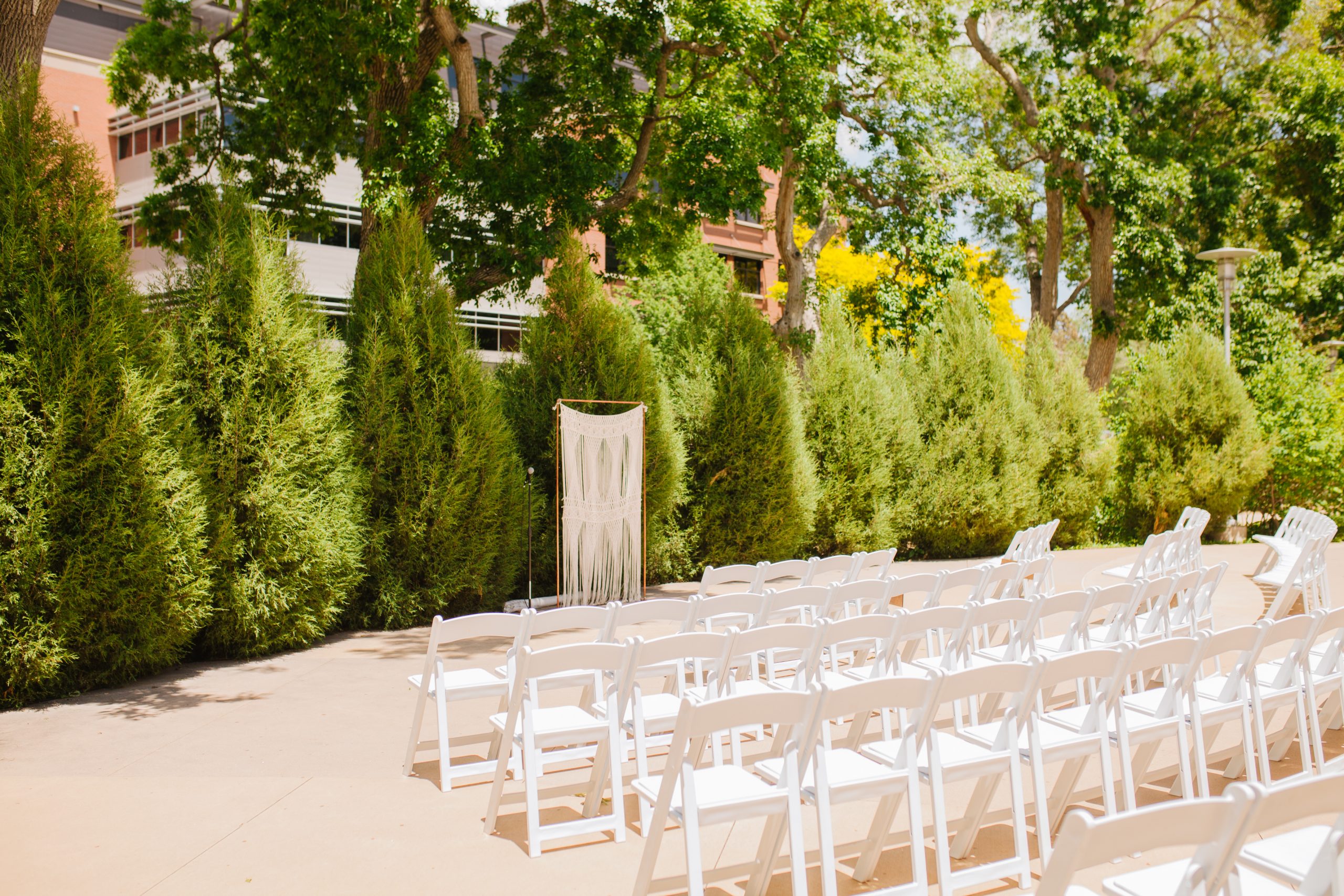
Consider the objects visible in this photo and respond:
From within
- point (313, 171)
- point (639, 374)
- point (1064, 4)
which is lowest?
point (639, 374)

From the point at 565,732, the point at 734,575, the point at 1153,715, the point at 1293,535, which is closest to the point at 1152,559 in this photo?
the point at 1293,535

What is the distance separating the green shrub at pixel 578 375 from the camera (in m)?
10.7

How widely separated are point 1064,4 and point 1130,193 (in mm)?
3779

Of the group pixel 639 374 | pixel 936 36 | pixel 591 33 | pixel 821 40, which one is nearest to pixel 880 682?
pixel 639 374

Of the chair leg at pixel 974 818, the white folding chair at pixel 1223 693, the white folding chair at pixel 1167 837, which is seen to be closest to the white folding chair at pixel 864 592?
the white folding chair at pixel 1223 693

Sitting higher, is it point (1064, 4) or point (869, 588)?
point (1064, 4)

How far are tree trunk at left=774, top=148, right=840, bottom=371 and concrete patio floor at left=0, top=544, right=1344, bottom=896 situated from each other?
10876mm

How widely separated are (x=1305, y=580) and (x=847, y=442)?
6.63 meters

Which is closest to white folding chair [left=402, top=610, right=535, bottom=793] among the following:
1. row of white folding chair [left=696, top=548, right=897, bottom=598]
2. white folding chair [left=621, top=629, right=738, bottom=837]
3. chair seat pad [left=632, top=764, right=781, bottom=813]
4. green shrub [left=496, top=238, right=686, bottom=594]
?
white folding chair [left=621, top=629, right=738, bottom=837]

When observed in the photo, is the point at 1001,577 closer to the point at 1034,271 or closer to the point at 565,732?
the point at 565,732

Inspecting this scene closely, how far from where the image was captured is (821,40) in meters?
13.3

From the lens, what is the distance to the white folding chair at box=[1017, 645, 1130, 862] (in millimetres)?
3309

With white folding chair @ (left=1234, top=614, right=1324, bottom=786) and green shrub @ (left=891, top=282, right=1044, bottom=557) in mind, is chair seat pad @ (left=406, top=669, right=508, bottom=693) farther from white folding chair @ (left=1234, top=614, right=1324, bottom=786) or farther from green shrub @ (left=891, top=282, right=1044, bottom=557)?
green shrub @ (left=891, top=282, right=1044, bottom=557)

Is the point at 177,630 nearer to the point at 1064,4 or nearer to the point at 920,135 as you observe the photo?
the point at 920,135
